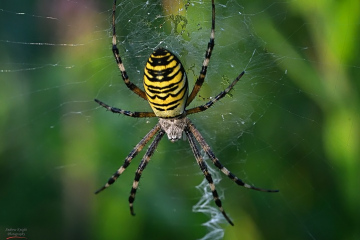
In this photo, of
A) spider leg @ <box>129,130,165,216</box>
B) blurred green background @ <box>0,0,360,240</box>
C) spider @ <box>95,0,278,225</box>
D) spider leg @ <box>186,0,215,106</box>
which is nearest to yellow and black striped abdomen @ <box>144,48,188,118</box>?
spider @ <box>95,0,278,225</box>

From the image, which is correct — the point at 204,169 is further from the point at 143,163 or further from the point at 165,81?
the point at 165,81

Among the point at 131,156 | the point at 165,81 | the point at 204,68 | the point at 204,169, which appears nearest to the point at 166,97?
the point at 165,81

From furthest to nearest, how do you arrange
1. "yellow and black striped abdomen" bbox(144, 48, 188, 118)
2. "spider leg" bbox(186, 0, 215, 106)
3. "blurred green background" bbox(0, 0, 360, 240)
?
"blurred green background" bbox(0, 0, 360, 240) → "spider leg" bbox(186, 0, 215, 106) → "yellow and black striped abdomen" bbox(144, 48, 188, 118)

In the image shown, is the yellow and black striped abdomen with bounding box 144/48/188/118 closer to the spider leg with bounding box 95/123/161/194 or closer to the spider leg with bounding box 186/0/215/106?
the spider leg with bounding box 186/0/215/106

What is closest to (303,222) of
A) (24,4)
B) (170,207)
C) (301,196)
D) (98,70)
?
(301,196)

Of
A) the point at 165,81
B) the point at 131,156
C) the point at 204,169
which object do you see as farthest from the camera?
the point at 131,156

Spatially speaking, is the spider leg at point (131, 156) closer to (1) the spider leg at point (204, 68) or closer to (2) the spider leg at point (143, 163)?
(2) the spider leg at point (143, 163)

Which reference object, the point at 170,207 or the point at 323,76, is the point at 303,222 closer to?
the point at 170,207
